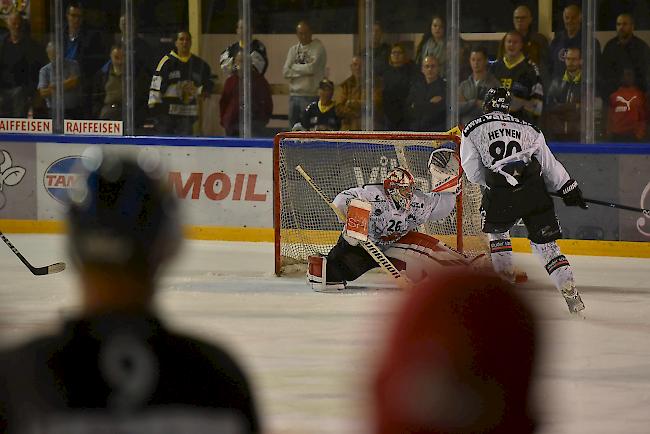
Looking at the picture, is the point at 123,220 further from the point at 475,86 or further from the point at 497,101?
the point at 475,86

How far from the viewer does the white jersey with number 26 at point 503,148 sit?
6285 millimetres

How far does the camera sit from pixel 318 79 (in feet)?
29.6

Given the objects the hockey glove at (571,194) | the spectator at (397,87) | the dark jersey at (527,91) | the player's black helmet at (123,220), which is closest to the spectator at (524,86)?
the dark jersey at (527,91)

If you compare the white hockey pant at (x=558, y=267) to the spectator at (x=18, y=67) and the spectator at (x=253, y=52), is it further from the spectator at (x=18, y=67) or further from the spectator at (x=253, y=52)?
the spectator at (x=18, y=67)

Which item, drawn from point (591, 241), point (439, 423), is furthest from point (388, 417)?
point (591, 241)

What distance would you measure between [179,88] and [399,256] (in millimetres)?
3195

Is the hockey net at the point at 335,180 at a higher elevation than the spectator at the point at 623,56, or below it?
below

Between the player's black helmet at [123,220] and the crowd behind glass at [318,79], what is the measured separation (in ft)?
24.5

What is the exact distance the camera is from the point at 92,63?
9562 mm

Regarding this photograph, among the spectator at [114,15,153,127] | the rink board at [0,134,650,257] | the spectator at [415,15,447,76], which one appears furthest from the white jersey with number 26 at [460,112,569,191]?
the spectator at [114,15,153,127]

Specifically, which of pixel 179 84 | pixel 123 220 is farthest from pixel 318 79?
pixel 123 220

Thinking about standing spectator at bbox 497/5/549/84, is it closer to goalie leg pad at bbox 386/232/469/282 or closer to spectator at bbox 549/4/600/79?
spectator at bbox 549/4/600/79

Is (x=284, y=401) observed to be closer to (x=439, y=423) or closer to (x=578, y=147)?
(x=439, y=423)

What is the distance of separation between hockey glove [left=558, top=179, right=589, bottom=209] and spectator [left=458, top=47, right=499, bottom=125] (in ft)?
7.80
